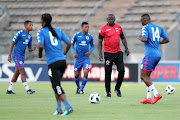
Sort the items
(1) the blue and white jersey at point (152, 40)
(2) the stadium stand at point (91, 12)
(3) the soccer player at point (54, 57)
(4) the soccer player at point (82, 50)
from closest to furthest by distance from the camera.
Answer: (3) the soccer player at point (54, 57), (1) the blue and white jersey at point (152, 40), (4) the soccer player at point (82, 50), (2) the stadium stand at point (91, 12)

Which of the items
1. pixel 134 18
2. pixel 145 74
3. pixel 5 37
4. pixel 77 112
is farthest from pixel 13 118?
pixel 134 18

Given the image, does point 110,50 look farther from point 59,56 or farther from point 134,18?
point 134,18

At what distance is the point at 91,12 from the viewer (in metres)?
25.8

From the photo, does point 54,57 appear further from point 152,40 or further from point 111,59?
point 111,59

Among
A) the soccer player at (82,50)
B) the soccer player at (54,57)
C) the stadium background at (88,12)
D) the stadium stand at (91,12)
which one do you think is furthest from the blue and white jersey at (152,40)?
the stadium stand at (91,12)

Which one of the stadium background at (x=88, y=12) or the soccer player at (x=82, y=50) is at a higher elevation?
the stadium background at (x=88, y=12)

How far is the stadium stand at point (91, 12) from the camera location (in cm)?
2505

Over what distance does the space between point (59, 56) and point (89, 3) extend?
65.1 feet

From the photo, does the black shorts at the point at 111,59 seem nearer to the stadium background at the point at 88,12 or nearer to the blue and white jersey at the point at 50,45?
the blue and white jersey at the point at 50,45

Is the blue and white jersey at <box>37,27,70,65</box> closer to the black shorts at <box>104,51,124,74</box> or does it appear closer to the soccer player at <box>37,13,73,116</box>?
the soccer player at <box>37,13,73,116</box>

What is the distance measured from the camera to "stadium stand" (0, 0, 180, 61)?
25.0m

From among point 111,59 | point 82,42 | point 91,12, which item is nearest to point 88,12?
point 91,12

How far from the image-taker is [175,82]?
59.1ft

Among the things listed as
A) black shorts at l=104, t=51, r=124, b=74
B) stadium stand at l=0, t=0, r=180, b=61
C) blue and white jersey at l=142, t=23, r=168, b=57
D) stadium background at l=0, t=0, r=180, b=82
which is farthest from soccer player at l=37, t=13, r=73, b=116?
stadium stand at l=0, t=0, r=180, b=61
